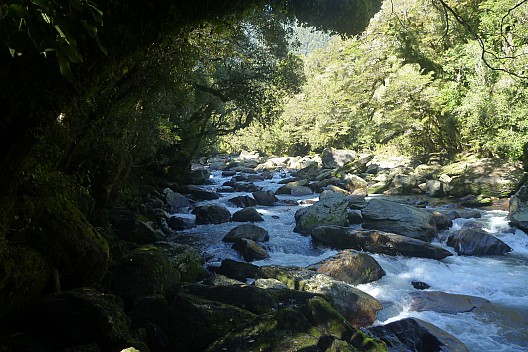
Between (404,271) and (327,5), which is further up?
(327,5)

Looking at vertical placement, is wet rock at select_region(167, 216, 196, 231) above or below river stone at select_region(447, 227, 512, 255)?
above

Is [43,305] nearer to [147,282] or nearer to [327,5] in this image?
[147,282]

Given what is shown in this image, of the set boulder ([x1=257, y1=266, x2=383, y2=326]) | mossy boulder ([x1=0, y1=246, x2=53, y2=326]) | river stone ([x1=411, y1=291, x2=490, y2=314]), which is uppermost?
mossy boulder ([x1=0, y1=246, x2=53, y2=326])

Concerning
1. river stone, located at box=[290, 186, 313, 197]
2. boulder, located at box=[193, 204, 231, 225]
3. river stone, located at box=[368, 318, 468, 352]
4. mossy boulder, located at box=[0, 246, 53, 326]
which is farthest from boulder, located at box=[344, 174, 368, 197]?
mossy boulder, located at box=[0, 246, 53, 326]

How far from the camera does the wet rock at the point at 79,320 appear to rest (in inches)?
168

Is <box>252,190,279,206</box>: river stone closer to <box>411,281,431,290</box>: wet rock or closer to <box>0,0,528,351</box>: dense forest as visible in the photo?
<box>0,0,528,351</box>: dense forest

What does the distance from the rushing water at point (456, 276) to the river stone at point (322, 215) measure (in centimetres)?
47

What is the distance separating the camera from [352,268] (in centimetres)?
913

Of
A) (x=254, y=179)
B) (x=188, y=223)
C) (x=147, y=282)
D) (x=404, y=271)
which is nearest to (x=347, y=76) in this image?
(x=254, y=179)

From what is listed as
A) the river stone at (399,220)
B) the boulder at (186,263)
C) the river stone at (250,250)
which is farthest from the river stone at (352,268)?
the river stone at (399,220)

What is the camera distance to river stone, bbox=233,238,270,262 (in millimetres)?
10836

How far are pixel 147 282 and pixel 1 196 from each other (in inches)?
163

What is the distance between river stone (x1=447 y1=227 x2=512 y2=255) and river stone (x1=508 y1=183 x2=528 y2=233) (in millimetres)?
1979

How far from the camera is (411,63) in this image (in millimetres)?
24562
